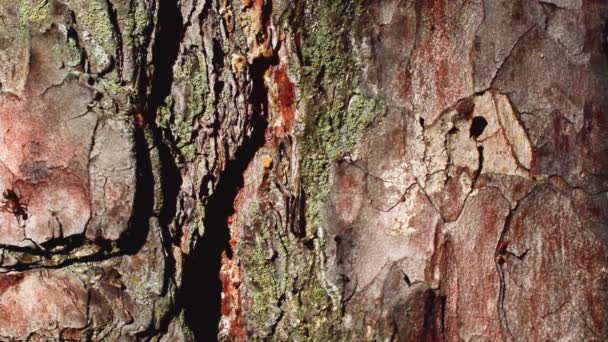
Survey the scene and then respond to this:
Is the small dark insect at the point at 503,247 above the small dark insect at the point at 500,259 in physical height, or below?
above

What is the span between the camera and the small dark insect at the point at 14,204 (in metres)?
1.11

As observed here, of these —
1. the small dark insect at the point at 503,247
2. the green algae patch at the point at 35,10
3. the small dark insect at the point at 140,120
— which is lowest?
the small dark insect at the point at 503,247

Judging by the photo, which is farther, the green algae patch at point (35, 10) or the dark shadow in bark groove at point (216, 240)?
the dark shadow in bark groove at point (216, 240)

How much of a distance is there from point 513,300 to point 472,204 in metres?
0.18

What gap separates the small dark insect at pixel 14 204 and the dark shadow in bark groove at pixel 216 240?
11.0 inches

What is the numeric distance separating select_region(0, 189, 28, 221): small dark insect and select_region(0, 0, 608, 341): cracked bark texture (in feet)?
0.03

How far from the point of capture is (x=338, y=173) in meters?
1.23

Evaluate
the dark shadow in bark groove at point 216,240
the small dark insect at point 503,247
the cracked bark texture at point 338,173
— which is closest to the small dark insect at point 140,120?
the cracked bark texture at point 338,173

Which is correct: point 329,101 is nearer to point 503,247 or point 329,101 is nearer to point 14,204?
point 503,247

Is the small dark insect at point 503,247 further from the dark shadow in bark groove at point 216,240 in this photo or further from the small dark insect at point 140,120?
the small dark insect at point 140,120

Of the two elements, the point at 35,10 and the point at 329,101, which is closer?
the point at 35,10

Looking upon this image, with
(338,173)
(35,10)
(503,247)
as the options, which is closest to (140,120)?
(35,10)

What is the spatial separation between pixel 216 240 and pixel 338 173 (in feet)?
0.83

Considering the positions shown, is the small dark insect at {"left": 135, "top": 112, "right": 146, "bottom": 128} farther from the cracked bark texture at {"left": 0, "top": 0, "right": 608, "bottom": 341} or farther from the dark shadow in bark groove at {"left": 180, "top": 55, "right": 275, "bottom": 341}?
the dark shadow in bark groove at {"left": 180, "top": 55, "right": 275, "bottom": 341}
